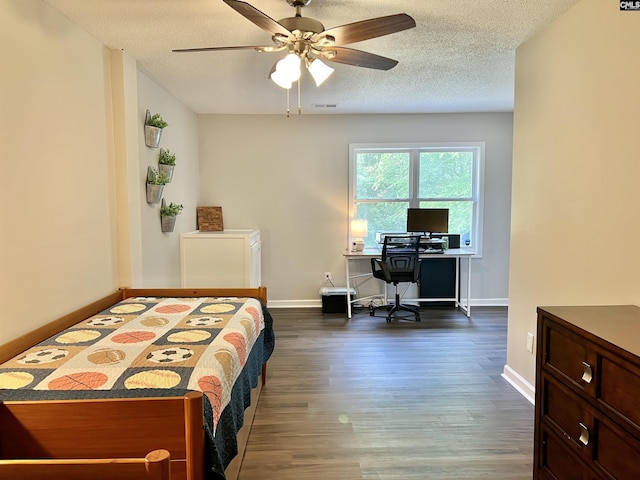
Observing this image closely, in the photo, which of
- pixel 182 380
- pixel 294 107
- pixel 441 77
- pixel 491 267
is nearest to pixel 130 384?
pixel 182 380

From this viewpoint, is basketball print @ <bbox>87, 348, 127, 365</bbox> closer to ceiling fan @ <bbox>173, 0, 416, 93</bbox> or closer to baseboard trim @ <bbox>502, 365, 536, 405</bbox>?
ceiling fan @ <bbox>173, 0, 416, 93</bbox>

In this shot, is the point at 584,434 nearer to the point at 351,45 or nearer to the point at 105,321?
the point at 105,321

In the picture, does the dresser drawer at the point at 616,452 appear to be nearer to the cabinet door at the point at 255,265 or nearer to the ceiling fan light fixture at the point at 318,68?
the ceiling fan light fixture at the point at 318,68

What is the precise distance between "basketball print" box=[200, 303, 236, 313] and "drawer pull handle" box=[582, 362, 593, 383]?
1.87 metres

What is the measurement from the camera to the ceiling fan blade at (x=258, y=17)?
1708 mm

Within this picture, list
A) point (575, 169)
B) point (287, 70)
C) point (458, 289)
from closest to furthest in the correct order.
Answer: point (287, 70) < point (575, 169) < point (458, 289)

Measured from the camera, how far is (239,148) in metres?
5.14

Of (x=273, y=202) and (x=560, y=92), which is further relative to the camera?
(x=273, y=202)

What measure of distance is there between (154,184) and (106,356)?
1.89m

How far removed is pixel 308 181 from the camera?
5191 mm

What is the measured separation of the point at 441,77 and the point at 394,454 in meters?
2.96

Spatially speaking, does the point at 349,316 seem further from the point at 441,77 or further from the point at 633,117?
the point at 633,117

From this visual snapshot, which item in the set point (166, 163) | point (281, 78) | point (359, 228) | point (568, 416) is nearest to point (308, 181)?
point (359, 228)

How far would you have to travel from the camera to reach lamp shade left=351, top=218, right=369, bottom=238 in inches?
196
